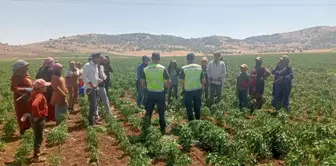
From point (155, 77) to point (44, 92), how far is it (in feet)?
12.4

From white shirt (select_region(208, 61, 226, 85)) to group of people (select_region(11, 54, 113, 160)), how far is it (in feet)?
13.5

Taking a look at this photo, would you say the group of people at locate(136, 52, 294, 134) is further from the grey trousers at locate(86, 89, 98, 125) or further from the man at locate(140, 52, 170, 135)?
the grey trousers at locate(86, 89, 98, 125)

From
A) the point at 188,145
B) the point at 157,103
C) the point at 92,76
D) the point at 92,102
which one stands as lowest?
the point at 188,145

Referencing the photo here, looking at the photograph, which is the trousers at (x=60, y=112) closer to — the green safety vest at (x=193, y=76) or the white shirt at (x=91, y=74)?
the white shirt at (x=91, y=74)

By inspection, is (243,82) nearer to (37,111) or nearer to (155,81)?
(155,81)

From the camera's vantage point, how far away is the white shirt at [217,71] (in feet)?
38.4

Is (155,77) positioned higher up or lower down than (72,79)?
higher up

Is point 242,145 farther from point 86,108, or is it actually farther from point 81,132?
point 86,108

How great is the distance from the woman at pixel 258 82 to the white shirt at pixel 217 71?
128cm

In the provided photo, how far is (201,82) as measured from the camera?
9.38 m

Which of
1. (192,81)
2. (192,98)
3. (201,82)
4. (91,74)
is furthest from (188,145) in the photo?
(91,74)

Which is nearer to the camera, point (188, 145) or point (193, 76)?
point (188, 145)

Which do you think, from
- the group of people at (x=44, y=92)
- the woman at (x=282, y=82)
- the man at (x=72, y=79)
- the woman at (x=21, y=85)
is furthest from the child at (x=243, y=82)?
the woman at (x=21, y=85)

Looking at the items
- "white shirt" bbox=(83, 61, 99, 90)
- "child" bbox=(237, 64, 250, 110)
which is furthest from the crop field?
"child" bbox=(237, 64, 250, 110)
